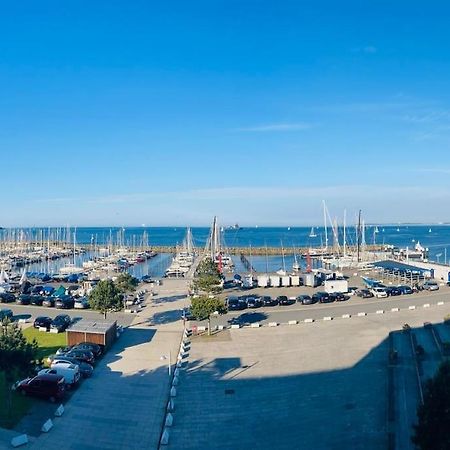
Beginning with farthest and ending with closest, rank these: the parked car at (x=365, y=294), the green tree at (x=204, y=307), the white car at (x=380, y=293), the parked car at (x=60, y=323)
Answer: the white car at (x=380, y=293) → the parked car at (x=365, y=294) → the parked car at (x=60, y=323) → the green tree at (x=204, y=307)

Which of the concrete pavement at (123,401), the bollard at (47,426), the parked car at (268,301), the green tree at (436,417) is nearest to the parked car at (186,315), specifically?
the concrete pavement at (123,401)

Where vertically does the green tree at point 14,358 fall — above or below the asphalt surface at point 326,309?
above

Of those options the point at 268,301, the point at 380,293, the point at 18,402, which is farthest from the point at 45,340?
the point at 380,293

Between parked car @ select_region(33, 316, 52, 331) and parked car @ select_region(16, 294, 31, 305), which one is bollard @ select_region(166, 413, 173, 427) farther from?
parked car @ select_region(16, 294, 31, 305)

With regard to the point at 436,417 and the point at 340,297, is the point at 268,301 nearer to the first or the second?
the point at 340,297

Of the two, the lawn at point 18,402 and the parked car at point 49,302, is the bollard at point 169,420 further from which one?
the parked car at point 49,302

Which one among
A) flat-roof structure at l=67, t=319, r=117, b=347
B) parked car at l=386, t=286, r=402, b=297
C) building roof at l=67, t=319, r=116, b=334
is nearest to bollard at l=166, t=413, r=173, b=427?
flat-roof structure at l=67, t=319, r=117, b=347
